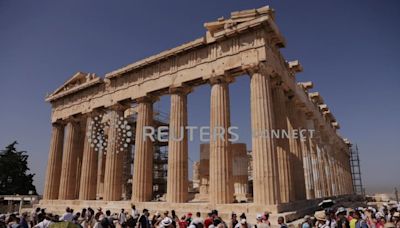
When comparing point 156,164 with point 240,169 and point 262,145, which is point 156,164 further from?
point 262,145

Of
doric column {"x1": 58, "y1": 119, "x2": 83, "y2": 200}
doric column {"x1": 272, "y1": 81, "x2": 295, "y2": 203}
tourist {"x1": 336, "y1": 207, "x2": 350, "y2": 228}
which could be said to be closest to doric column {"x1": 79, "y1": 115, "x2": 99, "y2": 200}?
doric column {"x1": 58, "y1": 119, "x2": 83, "y2": 200}

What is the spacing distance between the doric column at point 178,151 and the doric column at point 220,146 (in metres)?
2.90

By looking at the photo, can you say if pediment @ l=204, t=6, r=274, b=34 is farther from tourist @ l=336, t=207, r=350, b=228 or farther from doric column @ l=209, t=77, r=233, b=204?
tourist @ l=336, t=207, r=350, b=228

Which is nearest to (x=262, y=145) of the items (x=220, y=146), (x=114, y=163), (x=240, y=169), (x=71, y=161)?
(x=220, y=146)

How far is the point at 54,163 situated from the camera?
107 feet

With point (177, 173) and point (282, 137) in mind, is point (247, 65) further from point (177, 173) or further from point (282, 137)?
point (177, 173)

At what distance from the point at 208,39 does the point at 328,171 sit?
2539cm

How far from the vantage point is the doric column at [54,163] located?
31920 millimetres

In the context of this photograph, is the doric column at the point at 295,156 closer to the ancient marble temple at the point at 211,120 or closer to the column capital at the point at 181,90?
the ancient marble temple at the point at 211,120

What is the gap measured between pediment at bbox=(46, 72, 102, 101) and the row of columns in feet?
10.9

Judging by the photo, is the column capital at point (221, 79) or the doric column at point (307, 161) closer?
the column capital at point (221, 79)

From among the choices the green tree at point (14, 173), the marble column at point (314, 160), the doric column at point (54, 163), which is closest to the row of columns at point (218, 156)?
the doric column at point (54, 163)

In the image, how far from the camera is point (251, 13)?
67.3 feet

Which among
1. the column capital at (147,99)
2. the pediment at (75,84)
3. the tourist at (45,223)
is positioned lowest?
the tourist at (45,223)
